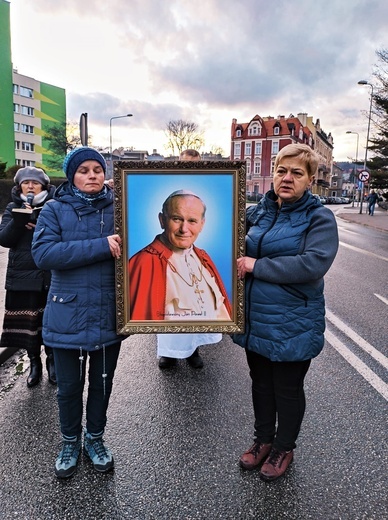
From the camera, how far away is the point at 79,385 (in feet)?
8.34

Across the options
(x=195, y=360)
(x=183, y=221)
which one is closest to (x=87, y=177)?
(x=183, y=221)

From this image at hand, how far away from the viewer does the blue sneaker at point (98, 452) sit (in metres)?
2.51

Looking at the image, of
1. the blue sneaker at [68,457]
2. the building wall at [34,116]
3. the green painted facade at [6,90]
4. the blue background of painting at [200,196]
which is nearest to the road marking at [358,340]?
the blue background of painting at [200,196]

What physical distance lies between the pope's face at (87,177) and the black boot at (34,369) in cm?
195

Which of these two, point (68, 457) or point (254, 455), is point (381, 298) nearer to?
point (254, 455)

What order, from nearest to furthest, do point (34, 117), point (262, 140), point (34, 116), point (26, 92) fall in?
point (26, 92)
point (34, 117)
point (34, 116)
point (262, 140)

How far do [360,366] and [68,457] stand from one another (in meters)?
2.97

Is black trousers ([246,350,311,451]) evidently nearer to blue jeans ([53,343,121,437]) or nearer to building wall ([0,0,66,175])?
blue jeans ([53,343,121,437])

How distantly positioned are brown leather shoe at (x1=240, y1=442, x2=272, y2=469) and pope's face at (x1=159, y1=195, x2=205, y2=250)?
1.43 m

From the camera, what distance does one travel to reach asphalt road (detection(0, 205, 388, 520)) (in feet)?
7.30

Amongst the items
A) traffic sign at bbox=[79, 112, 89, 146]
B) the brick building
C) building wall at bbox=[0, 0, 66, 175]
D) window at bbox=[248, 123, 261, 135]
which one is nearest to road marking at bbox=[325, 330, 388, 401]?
traffic sign at bbox=[79, 112, 89, 146]

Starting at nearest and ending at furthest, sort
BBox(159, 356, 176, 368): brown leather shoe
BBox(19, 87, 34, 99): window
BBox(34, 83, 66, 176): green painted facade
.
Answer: BBox(159, 356, 176, 368): brown leather shoe
BBox(19, 87, 34, 99): window
BBox(34, 83, 66, 176): green painted facade

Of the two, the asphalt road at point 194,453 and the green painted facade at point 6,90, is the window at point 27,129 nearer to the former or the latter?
the green painted facade at point 6,90

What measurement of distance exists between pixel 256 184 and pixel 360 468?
79504 millimetres
